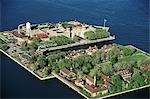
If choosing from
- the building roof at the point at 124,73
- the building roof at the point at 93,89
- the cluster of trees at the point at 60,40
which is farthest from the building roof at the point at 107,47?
the building roof at the point at 93,89

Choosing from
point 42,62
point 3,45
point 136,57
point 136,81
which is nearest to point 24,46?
point 3,45

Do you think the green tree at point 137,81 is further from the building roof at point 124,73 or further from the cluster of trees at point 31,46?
the cluster of trees at point 31,46

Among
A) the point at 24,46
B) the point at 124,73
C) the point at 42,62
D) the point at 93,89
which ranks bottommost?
the point at 93,89

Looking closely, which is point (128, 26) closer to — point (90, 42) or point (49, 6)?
point (90, 42)

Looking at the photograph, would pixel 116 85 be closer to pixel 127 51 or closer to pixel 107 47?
pixel 127 51

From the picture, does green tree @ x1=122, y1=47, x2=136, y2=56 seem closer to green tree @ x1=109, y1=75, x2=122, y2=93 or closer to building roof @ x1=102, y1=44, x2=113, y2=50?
building roof @ x1=102, y1=44, x2=113, y2=50

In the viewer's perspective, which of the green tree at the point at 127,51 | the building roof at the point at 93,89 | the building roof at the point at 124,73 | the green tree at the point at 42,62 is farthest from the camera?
the green tree at the point at 127,51

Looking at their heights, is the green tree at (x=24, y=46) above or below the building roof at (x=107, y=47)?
above

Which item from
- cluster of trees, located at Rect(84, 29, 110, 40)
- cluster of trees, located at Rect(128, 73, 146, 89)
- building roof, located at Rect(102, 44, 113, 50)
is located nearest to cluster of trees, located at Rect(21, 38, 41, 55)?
cluster of trees, located at Rect(84, 29, 110, 40)
